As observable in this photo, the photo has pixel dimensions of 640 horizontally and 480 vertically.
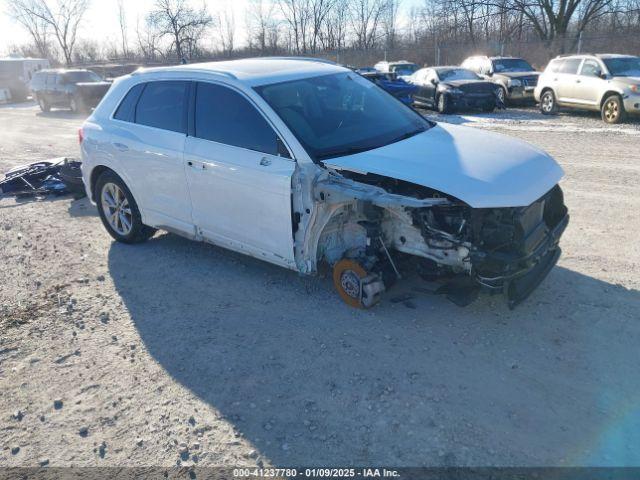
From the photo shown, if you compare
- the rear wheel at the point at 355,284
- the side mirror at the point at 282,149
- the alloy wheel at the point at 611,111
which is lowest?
the rear wheel at the point at 355,284

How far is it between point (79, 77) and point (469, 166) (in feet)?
77.5

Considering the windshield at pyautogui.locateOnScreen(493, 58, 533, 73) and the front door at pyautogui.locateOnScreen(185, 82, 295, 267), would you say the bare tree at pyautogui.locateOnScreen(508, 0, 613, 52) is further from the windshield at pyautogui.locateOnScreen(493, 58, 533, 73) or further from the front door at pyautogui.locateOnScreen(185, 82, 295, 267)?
the front door at pyautogui.locateOnScreen(185, 82, 295, 267)

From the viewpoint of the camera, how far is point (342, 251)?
4.57 metres

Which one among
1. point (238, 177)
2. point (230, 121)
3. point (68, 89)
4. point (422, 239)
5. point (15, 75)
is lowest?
point (422, 239)

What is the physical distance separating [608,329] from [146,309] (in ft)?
12.2

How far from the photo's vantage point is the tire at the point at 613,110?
13.5 metres

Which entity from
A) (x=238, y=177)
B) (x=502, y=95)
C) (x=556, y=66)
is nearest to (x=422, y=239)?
(x=238, y=177)

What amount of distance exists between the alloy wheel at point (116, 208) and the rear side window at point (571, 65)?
544 inches

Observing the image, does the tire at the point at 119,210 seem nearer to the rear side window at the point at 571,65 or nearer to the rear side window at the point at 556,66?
the rear side window at the point at 571,65

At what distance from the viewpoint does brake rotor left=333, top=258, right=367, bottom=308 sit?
426 centimetres

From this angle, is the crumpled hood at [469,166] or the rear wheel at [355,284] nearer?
the crumpled hood at [469,166]

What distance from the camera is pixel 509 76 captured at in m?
18.0

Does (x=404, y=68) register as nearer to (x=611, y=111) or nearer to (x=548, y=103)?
(x=548, y=103)

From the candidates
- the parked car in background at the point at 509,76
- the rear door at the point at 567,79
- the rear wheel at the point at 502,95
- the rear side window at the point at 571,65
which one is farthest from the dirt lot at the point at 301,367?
the parked car in background at the point at 509,76
